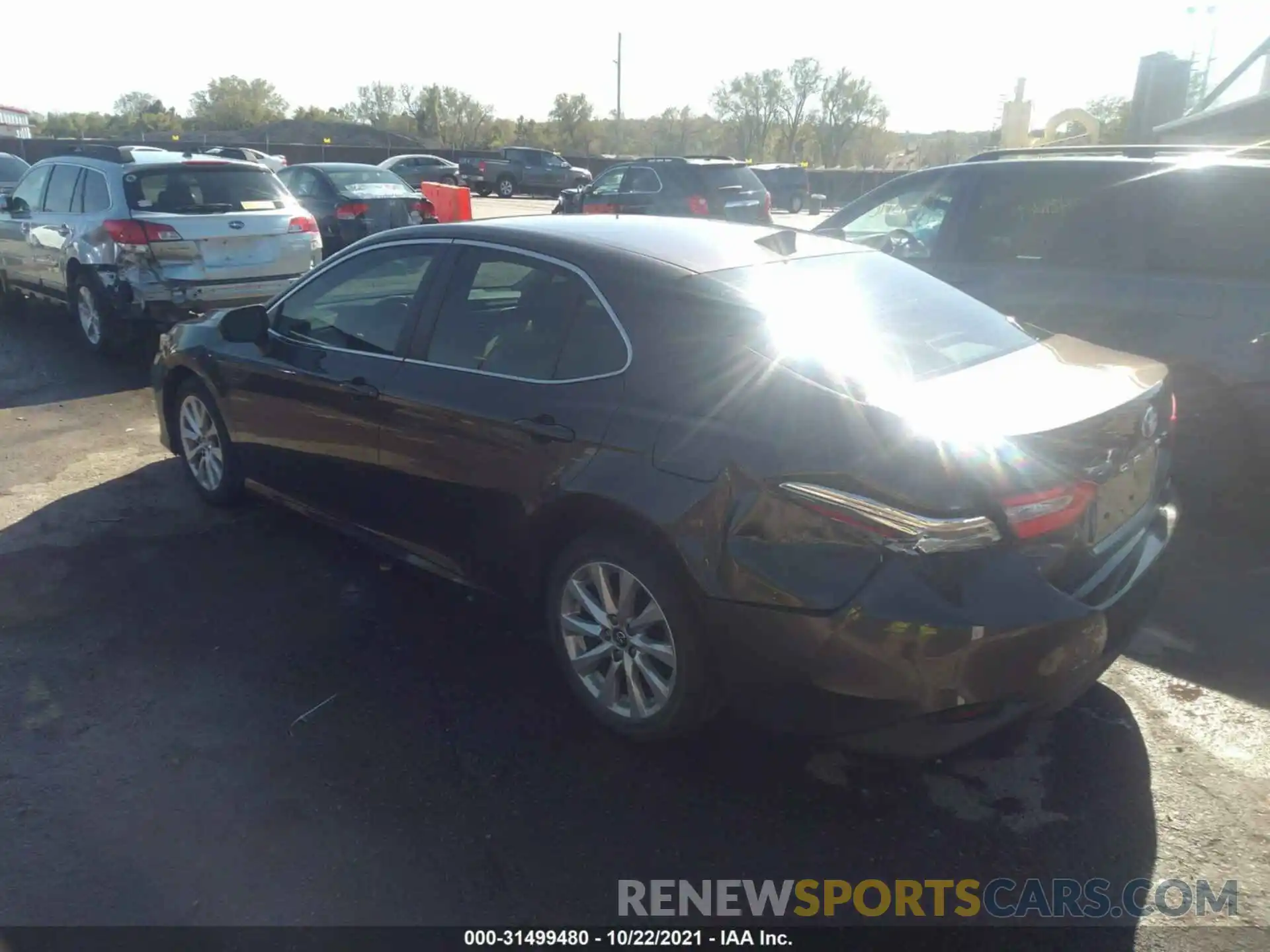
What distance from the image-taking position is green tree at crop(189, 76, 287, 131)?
6712 centimetres

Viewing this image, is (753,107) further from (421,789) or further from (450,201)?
(421,789)

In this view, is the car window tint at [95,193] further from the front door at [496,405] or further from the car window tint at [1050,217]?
the car window tint at [1050,217]

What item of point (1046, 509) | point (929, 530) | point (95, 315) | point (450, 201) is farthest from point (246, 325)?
point (450, 201)

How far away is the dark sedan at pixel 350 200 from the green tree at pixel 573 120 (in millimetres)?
59633

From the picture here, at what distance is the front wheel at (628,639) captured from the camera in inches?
124

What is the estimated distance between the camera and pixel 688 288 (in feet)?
11.1

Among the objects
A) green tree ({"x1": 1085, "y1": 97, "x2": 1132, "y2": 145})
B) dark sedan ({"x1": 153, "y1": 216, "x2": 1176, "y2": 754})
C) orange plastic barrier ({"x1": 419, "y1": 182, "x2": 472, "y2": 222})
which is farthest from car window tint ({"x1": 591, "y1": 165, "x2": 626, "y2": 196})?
green tree ({"x1": 1085, "y1": 97, "x2": 1132, "y2": 145})

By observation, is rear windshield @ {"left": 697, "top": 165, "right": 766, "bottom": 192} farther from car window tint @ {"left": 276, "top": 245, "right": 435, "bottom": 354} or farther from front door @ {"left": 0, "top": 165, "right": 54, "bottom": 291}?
car window tint @ {"left": 276, "top": 245, "right": 435, "bottom": 354}

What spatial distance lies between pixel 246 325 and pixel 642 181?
11.4 meters

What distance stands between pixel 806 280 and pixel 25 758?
314 cm

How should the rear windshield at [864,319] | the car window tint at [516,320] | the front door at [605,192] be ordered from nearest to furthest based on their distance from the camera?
1. the rear windshield at [864,319]
2. the car window tint at [516,320]
3. the front door at [605,192]

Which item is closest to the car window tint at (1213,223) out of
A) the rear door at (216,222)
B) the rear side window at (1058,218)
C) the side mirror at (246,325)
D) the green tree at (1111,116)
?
the rear side window at (1058,218)

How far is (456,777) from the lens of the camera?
10.7ft

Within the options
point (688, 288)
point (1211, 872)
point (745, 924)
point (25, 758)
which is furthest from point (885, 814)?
point (25, 758)
